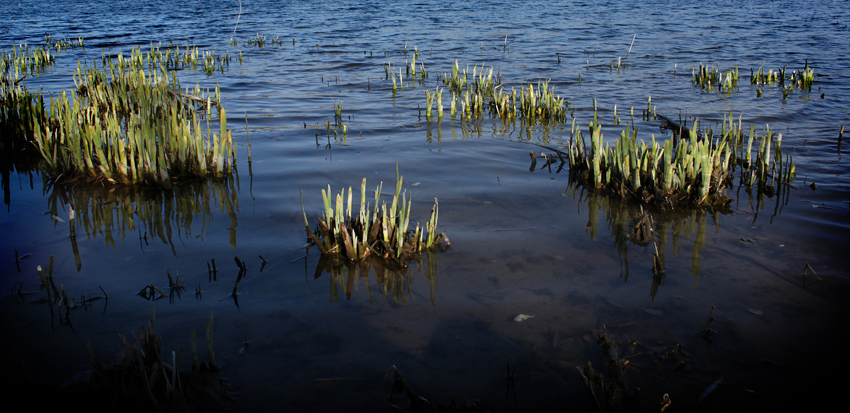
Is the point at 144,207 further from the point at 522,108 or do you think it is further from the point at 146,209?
the point at 522,108

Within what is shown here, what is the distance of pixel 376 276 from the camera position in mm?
3826

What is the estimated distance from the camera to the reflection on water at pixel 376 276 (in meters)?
3.63

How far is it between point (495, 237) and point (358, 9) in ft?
86.8

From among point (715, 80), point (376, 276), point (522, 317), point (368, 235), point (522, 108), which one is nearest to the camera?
point (522, 317)

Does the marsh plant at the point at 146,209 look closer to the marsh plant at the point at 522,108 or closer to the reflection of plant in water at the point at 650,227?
the reflection of plant in water at the point at 650,227

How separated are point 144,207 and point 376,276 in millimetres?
2535

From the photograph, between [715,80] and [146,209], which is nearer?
[146,209]

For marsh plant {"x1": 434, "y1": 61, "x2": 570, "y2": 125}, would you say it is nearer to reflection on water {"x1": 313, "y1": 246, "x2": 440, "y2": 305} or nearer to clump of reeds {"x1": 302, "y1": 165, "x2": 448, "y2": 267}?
clump of reeds {"x1": 302, "y1": 165, "x2": 448, "y2": 267}

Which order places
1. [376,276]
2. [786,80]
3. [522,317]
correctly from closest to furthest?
[522,317] < [376,276] < [786,80]

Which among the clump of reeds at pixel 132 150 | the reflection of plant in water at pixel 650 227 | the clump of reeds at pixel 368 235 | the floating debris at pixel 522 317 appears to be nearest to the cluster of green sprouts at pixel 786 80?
the reflection of plant in water at pixel 650 227

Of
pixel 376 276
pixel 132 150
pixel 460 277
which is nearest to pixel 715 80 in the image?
pixel 460 277

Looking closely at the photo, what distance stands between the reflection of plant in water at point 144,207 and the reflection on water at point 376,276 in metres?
0.96

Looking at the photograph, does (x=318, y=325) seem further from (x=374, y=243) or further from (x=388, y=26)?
(x=388, y=26)

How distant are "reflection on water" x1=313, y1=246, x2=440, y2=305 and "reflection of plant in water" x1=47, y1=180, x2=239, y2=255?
96 centimetres
